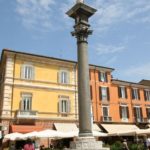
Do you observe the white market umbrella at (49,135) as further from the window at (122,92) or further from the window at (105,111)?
the window at (122,92)

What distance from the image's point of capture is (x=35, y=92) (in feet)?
102

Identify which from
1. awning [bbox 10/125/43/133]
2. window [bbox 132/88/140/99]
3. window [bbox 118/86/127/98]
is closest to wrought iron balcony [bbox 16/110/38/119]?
awning [bbox 10/125/43/133]

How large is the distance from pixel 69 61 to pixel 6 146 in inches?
475

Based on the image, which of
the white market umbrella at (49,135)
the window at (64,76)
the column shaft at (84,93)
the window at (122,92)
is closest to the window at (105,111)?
the window at (122,92)

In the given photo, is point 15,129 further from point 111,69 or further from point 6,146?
point 111,69

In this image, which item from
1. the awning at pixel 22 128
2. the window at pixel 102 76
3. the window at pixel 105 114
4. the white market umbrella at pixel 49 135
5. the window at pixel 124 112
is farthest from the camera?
the window at pixel 124 112

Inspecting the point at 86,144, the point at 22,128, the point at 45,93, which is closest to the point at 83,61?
the point at 86,144

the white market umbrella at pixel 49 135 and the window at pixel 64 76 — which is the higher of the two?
the window at pixel 64 76

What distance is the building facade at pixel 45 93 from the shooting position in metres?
29.5

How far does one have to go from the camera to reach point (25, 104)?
30.2 metres

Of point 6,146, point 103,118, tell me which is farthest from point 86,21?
point 103,118

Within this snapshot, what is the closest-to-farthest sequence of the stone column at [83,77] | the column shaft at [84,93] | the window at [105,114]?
the stone column at [83,77] → the column shaft at [84,93] → the window at [105,114]

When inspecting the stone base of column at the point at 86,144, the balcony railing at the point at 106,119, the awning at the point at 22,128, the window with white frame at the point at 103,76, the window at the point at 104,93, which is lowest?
the stone base of column at the point at 86,144

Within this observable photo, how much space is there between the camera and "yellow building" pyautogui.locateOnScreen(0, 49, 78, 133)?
29.3 meters
